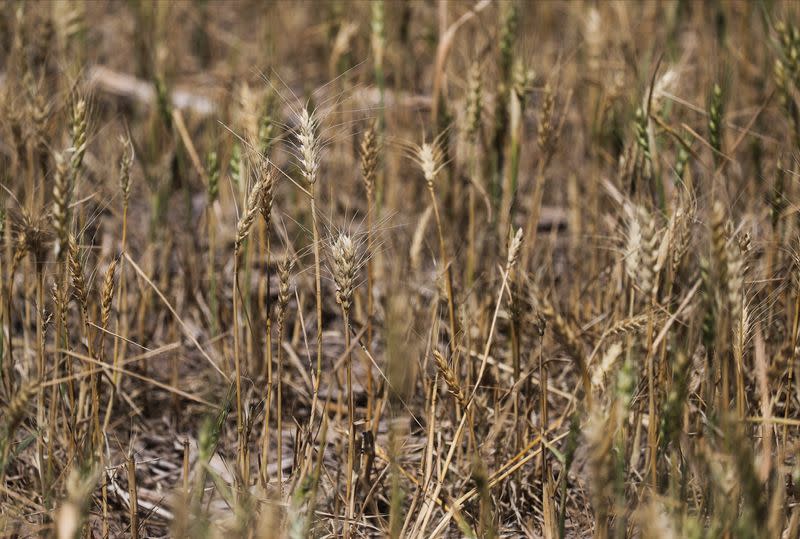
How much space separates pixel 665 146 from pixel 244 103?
136cm

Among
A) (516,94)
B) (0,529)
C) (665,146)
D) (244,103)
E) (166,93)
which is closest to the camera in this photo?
(0,529)

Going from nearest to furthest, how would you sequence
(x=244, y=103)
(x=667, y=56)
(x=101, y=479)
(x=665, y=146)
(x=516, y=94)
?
(x=101, y=479), (x=244, y=103), (x=516, y=94), (x=665, y=146), (x=667, y=56)

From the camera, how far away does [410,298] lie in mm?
2230

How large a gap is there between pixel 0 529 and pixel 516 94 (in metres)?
1.50

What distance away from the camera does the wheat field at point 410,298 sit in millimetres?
1445

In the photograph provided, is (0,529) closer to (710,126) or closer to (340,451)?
(340,451)

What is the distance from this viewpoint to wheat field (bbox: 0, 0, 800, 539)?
4.74 ft

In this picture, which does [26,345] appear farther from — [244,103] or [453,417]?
[453,417]

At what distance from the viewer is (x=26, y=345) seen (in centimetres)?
202

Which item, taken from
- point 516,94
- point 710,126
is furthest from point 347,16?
point 710,126

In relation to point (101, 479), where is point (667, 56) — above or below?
above

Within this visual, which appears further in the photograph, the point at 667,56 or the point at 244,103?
the point at 667,56

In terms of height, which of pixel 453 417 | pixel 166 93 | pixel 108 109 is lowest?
pixel 453 417

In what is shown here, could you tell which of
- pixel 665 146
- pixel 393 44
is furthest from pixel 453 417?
pixel 393 44
